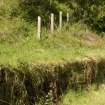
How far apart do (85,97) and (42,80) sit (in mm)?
1876

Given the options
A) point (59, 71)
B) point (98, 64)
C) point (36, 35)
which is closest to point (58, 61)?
point (59, 71)

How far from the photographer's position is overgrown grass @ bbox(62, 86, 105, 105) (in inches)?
360

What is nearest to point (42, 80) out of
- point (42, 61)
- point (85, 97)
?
point (42, 61)

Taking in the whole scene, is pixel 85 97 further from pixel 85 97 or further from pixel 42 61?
pixel 42 61

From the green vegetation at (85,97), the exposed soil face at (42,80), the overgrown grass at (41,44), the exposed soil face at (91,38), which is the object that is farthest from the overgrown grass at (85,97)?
the exposed soil face at (91,38)

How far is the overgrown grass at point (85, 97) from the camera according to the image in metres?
9.16

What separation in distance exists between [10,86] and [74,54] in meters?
3.57

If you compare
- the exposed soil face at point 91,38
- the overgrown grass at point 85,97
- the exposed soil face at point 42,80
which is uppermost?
the exposed soil face at point 42,80

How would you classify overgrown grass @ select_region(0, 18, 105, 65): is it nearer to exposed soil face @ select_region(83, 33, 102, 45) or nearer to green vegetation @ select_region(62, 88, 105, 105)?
exposed soil face @ select_region(83, 33, 102, 45)

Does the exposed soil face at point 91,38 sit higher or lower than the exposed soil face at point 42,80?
lower

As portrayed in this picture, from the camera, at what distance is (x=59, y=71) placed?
29.4 feet

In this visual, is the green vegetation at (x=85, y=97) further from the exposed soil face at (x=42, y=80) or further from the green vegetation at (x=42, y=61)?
the exposed soil face at (x=42, y=80)

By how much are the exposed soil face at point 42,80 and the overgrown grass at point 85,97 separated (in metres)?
0.15

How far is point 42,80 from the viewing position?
8172 millimetres
